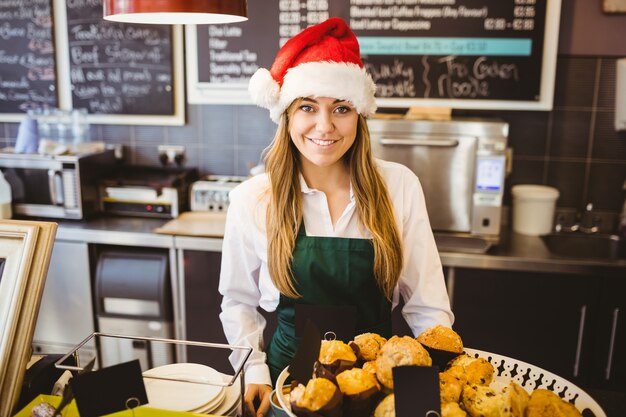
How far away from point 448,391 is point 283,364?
0.83m

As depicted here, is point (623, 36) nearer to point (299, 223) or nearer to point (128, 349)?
point (299, 223)

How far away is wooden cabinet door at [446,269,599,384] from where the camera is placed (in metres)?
2.66

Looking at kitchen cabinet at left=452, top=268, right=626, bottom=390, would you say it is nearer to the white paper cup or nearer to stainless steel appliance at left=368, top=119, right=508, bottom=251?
stainless steel appliance at left=368, top=119, right=508, bottom=251

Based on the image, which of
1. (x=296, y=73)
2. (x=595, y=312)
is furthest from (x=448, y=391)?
(x=595, y=312)

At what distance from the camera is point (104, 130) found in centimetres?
361

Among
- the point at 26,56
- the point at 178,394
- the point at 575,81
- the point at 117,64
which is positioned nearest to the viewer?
the point at 178,394

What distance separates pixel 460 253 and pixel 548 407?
5.96ft

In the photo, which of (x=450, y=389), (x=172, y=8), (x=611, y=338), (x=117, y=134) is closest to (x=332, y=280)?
(x=450, y=389)

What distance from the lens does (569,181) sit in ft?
10.4

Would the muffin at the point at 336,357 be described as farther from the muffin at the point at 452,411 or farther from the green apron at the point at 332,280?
the green apron at the point at 332,280

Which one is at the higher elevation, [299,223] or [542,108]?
[542,108]

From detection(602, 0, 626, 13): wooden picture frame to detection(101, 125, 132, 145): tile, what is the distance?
2677 mm

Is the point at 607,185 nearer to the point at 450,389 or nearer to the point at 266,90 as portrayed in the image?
the point at 266,90

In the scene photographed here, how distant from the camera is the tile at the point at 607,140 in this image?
308 cm
